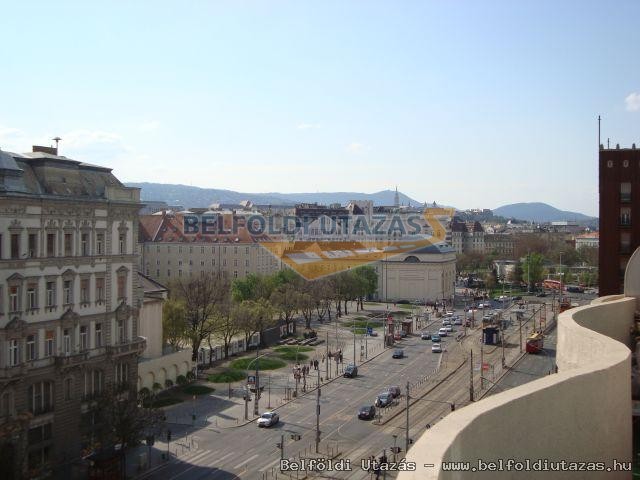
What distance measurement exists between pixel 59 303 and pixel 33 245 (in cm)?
348

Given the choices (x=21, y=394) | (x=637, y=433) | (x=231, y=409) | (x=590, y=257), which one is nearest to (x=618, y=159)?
(x=637, y=433)

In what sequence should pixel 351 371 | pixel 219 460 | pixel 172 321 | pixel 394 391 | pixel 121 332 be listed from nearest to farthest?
pixel 219 460 < pixel 121 332 < pixel 394 391 < pixel 172 321 < pixel 351 371

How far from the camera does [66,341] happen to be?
35.8 meters

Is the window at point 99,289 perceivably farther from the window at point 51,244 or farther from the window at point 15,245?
the window at point 15,245

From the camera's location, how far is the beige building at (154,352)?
165ft

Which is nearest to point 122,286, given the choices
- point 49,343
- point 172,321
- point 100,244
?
point 100,244

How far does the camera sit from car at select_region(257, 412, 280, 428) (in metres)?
42.5

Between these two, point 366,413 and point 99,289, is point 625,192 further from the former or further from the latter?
point 99,289

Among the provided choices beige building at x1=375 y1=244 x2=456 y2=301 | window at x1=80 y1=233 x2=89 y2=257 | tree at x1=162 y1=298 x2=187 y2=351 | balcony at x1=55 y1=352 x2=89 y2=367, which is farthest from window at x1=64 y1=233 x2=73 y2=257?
beige building at x1=375 y1=244 x2=456 y2=301

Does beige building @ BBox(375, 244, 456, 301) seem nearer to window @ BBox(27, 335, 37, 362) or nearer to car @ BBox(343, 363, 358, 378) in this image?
car @ BBox(343, 363, 358, 378)

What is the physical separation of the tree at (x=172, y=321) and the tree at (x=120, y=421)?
19407 millimetres

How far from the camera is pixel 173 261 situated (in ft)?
353

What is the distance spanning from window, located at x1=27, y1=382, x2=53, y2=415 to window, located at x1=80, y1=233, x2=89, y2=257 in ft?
23.7

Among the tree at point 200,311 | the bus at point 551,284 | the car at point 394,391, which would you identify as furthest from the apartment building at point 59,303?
the bus at point 551,284
